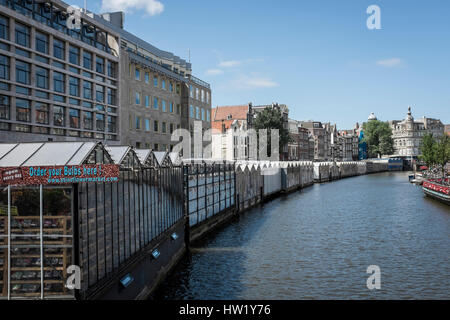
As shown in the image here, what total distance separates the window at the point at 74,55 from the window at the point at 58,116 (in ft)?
17.8

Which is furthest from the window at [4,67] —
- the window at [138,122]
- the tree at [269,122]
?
the tree at [269,122]

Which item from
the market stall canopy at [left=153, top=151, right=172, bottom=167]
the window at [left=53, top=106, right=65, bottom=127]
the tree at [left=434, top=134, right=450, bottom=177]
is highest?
the window at [left=53, top=106, right=65, bottom=127]

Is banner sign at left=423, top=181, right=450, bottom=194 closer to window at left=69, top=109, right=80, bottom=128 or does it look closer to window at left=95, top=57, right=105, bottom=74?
window at left=69, top=109, right=80, bottom=128

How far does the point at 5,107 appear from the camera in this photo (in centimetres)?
3738

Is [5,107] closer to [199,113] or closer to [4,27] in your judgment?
[4,27]

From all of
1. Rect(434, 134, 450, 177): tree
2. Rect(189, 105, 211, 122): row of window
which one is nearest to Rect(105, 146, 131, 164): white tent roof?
Rect(189, 105, 211, 122): row of window

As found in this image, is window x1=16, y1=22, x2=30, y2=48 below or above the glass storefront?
above

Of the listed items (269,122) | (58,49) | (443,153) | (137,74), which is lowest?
(443,153)

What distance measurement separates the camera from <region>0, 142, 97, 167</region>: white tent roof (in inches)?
439

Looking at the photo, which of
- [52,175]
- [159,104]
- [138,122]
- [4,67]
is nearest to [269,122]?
[159,104]

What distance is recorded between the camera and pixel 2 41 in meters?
36.1

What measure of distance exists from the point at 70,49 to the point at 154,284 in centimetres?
3537

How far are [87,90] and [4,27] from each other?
42.7 feet

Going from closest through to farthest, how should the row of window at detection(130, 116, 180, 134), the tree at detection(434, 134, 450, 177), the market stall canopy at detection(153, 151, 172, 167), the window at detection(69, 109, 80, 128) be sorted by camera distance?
the market stall canopy at detection(153, 151, 172, 167) → the window at detection(69, 109, 80, 128) → the row of window at detection(130, 116, 180, 134) → the tree at detection(434, 134, 450, 177)
